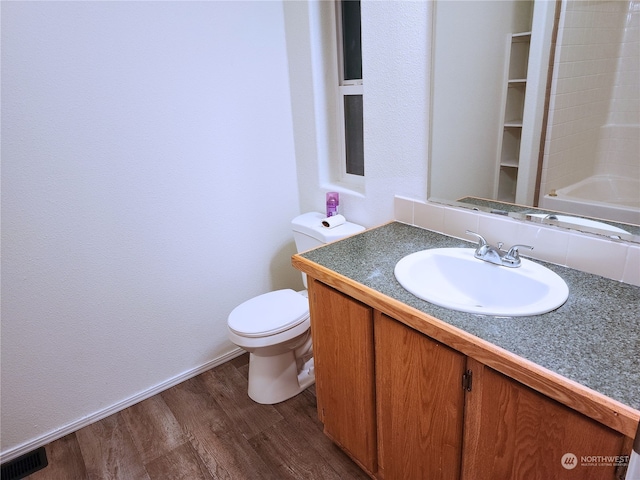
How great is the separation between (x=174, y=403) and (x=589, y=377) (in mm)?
1830

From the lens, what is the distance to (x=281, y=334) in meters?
1.79

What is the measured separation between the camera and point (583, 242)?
118 cm

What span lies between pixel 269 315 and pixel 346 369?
58 cm

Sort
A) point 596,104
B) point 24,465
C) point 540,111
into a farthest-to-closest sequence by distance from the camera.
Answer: point 24,465 < point 540,111 < point 596,104

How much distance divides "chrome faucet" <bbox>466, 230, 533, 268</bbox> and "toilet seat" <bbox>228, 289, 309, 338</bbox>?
86 centimetres

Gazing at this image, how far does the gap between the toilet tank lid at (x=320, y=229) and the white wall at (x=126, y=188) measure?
0.27 meters

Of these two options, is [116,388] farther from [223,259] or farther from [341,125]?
[341,125]

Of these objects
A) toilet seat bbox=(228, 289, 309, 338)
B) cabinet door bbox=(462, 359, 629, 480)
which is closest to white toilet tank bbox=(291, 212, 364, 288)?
toilet seat bbox=(228, 289, 309, 338)

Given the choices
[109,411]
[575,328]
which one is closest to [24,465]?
[109,411]

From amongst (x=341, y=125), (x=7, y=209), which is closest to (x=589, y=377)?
(x=341, y=125)

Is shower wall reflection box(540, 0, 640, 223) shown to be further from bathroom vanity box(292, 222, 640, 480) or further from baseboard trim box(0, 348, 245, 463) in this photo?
baseboard trim box(0, 348, 245, 463)

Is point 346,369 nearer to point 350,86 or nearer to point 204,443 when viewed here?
point 204,443

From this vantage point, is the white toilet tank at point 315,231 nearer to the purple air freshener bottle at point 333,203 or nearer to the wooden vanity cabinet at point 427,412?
the purple air freshener bottle at point 333,203

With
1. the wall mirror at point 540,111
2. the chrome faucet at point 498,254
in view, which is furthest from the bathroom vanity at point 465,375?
the wall mirror at point 540,111
